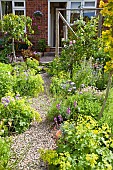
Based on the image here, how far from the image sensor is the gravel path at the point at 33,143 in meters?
2.97

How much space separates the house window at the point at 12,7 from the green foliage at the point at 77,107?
22.0ft

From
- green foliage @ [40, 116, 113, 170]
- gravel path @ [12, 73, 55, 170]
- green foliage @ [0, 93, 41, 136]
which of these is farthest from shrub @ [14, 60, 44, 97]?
green foliage @ [40, 116, 113, 170]

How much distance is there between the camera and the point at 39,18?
394 inches

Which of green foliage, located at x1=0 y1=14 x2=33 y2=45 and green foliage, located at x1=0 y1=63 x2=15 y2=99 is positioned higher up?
green foliage, located at x1=0 y1=14 x2=33 y2=45

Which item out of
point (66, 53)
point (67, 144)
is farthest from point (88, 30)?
point (67, 144)

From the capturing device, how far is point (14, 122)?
12.3 feet

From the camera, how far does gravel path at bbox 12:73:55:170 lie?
2975mm

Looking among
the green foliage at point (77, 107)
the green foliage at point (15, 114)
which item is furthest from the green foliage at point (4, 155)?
the green foliage at point (77, 107)

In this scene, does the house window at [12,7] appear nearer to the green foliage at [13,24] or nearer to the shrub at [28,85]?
the green foliage at [13,24]

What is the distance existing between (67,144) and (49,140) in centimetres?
81

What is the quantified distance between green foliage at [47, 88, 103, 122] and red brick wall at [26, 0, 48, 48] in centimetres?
628

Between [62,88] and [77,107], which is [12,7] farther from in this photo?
[77,107]

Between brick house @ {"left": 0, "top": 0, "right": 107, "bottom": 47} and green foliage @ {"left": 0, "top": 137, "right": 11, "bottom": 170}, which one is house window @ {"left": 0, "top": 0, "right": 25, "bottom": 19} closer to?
brick house @ {"left": 0, "top": 0, "right": 107, "bottom": 47}

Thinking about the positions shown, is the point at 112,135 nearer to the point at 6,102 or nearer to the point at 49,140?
the point at 49,140
